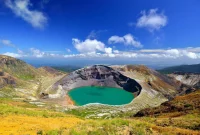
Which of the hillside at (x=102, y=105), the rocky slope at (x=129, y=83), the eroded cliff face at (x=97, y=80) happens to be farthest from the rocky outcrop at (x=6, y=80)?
the eroded cliff face at (x=97, y=80)

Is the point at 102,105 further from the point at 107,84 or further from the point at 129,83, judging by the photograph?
the point at 107,84

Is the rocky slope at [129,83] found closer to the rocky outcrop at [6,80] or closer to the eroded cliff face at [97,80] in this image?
the eroded cliff face at [97,80]

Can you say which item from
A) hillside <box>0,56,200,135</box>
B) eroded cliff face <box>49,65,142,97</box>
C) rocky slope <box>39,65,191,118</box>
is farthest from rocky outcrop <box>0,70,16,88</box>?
eroded cliff face <box>49,65,142,97</box>

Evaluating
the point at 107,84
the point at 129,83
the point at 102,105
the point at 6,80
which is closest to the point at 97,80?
the point at 107,84

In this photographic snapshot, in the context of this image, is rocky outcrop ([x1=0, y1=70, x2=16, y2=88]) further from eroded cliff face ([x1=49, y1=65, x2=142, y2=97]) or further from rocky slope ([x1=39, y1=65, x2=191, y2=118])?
eroded cliff face ([x1=49, y1=65, x2=142, y2=97])

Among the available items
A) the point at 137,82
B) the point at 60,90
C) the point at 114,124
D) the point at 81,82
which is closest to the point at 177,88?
the point at 137,82

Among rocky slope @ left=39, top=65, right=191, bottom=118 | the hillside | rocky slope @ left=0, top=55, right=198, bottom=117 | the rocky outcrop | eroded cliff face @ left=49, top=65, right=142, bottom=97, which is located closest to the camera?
the hillside

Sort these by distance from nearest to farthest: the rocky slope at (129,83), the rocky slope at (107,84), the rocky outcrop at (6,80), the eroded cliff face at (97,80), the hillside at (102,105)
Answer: the hillside at (102,105) → the rocky slope at (107,84) → the rocky slope at (129,83) → the rocky outcrop at (6,80) → the eroded cliff face at (97,80)

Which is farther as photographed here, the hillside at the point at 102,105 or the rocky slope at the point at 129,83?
the rocky slope at the point at 129,83

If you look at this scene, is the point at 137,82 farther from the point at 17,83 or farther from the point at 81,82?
the point at 17,83
